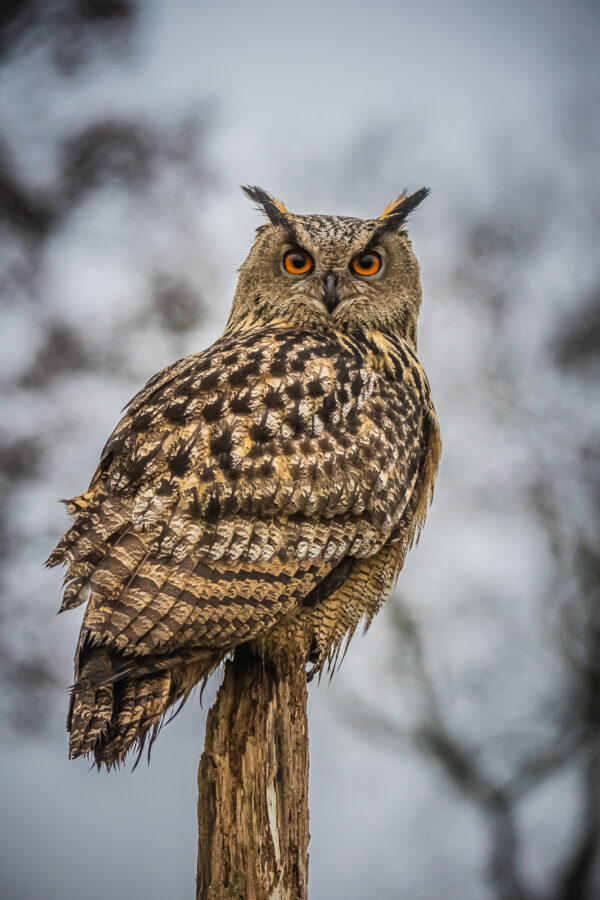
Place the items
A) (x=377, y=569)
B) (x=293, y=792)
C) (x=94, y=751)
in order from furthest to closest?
(x=377, y=569)
(x=293, y=792)
(x=94, y=751)

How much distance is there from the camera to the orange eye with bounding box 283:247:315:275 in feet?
10.1

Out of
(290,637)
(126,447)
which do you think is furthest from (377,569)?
(126,447)

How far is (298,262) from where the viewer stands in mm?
3111

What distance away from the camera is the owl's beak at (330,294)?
9.71 feet

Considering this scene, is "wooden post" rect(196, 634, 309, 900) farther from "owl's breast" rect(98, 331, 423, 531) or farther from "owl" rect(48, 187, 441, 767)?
"owl's breast" rect(98, 331, 423, 531)

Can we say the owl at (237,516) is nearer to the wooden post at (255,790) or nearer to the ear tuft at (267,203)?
the wooden post at (255,790)

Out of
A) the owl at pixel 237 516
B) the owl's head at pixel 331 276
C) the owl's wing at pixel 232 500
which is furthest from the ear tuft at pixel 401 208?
the owl's wing at pixel 232 500

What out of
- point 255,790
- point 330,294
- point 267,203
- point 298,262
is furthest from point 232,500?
point 267,203

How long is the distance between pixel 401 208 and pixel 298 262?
25.7 inches

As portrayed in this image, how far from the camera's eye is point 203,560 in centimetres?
229

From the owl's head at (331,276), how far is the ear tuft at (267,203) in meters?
0.01

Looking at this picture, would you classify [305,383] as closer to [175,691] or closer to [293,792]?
[175,691]

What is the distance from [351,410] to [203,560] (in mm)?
663

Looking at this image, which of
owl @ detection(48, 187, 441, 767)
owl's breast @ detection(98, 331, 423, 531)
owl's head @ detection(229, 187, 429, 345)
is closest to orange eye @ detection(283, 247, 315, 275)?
owl's head @ detection(229, 187, 429, 345)
